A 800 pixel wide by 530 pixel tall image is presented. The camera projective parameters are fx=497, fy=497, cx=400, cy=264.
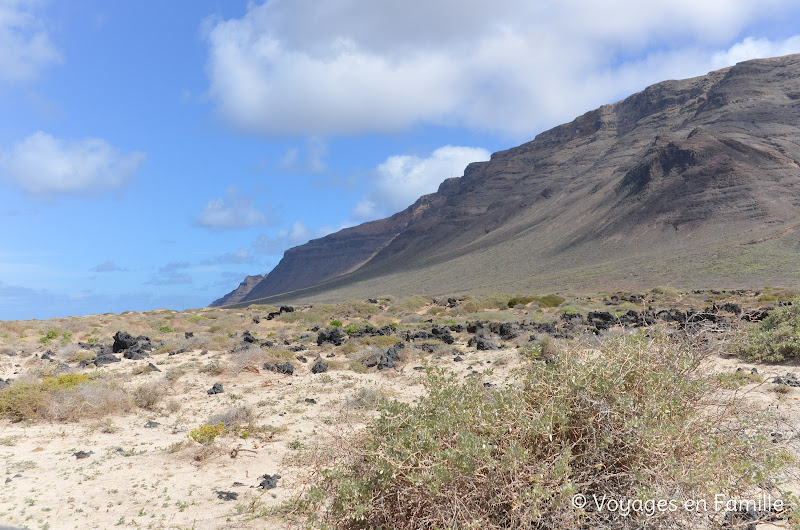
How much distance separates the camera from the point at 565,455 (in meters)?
3.37

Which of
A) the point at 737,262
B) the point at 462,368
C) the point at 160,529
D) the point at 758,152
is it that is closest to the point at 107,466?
the point at 160,529

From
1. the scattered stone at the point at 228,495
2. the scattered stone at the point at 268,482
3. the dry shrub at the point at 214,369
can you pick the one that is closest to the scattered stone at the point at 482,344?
the dry shrub at the point at 214,369

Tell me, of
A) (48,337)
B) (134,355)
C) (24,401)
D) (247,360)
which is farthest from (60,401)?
(48,337)

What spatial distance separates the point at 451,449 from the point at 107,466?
5.89 meters

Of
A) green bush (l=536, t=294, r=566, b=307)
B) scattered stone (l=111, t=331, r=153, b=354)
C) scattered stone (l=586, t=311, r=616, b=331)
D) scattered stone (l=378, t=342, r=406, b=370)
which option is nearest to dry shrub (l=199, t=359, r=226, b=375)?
scattered stone (l=111, t=331, r=153, b=354)

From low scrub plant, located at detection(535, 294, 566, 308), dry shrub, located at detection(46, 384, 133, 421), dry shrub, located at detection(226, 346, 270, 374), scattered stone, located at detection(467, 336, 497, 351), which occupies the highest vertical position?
dry shrub, located at detection(46, 384, 133, 421)

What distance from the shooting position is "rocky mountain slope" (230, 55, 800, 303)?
54.9 meters

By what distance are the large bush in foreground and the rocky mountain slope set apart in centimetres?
4729

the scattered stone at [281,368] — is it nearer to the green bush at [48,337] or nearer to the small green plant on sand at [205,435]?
the small green plant on sand at [205,435]

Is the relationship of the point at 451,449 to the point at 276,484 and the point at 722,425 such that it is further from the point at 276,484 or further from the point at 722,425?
the point at 276,484

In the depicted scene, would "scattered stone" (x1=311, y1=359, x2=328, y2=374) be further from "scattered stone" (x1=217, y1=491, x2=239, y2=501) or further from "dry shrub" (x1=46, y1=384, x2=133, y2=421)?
"scattered stone" (x1=217, y1=491, x2=239, y2=501)

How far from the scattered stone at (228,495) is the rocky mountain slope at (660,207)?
48.2 metres

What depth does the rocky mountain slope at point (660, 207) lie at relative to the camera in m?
54.9

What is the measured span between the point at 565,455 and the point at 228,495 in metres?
4.39
